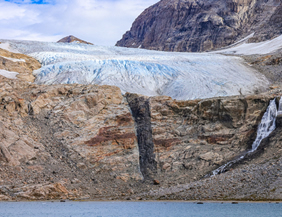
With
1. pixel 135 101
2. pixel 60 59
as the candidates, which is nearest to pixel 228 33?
pixel 60 59

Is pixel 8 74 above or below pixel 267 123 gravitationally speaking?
above

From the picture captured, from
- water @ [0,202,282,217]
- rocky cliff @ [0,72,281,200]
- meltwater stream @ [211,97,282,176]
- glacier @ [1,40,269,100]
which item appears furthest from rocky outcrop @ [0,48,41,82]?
meltwater stream @ [211,97,282,176]

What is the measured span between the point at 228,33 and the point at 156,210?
211ft

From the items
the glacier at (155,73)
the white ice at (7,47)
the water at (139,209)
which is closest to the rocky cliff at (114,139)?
the water at (139,209)

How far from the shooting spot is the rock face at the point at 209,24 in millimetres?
74387

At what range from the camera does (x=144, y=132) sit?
2853 centimetres

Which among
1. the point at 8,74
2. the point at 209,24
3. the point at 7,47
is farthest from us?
the point at 209,24

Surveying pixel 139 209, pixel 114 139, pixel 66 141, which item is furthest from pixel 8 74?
pixel 139 209

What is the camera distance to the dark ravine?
26531 millimetres

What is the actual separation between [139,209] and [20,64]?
23634mm

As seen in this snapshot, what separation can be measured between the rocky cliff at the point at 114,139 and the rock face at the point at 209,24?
39084 millimetres

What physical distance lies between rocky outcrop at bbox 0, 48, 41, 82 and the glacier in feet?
3.14

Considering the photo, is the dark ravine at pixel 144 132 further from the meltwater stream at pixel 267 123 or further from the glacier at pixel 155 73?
the meltwater stream at pixel 267 123

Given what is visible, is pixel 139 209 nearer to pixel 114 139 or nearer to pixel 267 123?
pixel 114 139
